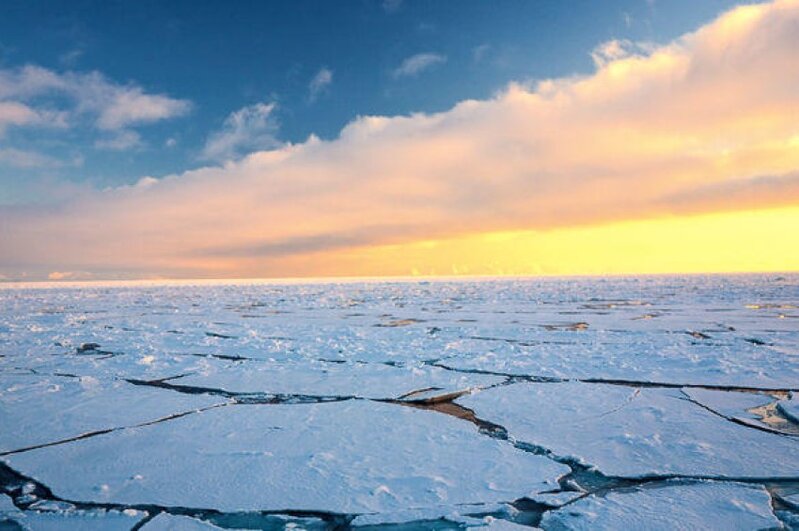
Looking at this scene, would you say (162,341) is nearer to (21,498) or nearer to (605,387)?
(21,498)

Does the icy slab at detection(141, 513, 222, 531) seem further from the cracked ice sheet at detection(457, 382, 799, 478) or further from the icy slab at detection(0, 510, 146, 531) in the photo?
the cracked ice sheet at detection(457, 382, 799, 478)

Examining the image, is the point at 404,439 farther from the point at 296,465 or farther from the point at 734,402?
the point at 734,402

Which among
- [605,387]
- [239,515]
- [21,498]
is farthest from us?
[605,387]

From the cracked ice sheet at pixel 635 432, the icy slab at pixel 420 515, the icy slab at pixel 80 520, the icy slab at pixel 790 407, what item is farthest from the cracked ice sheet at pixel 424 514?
the icy slab at pixel 790 407

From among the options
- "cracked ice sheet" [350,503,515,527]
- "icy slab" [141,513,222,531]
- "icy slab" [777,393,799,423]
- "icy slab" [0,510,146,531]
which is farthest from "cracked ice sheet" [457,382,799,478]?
"icy slab" [0,510,146,531]

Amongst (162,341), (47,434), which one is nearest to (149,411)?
(47,434)

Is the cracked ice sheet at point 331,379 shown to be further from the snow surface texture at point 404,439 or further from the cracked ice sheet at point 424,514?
the cracked ice sheet at point 424,514
